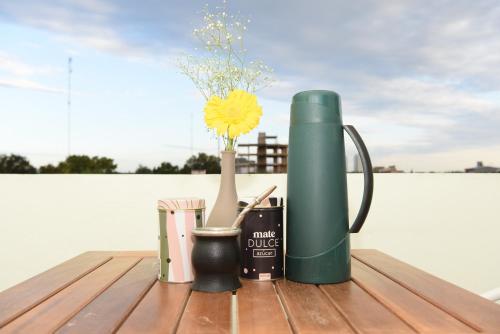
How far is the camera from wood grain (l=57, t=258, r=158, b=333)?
2.38 feet

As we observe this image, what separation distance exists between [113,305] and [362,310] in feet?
1.45

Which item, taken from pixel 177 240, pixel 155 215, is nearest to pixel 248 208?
pixel 177 240

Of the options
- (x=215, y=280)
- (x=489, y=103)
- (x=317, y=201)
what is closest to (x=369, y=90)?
(x=489, y=103)

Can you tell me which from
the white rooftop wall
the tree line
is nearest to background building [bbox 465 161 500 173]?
the white rooftop wall

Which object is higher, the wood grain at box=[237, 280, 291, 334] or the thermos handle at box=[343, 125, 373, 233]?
the thermos handle at box=[343, 125, 373, 233]

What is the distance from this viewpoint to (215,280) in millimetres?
937

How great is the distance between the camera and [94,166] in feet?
11.6

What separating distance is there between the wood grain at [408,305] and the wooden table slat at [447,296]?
0.06ft

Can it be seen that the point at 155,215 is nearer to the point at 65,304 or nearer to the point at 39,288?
the point at 39,288

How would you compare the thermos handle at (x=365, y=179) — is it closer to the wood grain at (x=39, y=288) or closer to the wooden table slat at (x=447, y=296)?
the wooden table slat at (x=447, y=296)

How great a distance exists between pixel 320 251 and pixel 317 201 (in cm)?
11

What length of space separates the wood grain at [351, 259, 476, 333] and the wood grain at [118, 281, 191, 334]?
37 centimetres

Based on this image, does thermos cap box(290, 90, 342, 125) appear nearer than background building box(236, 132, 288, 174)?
Yes

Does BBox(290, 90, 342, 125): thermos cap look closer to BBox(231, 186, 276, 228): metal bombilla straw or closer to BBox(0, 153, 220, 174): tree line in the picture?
BBox(231, 186, 276, 228): metal bombilla straw
